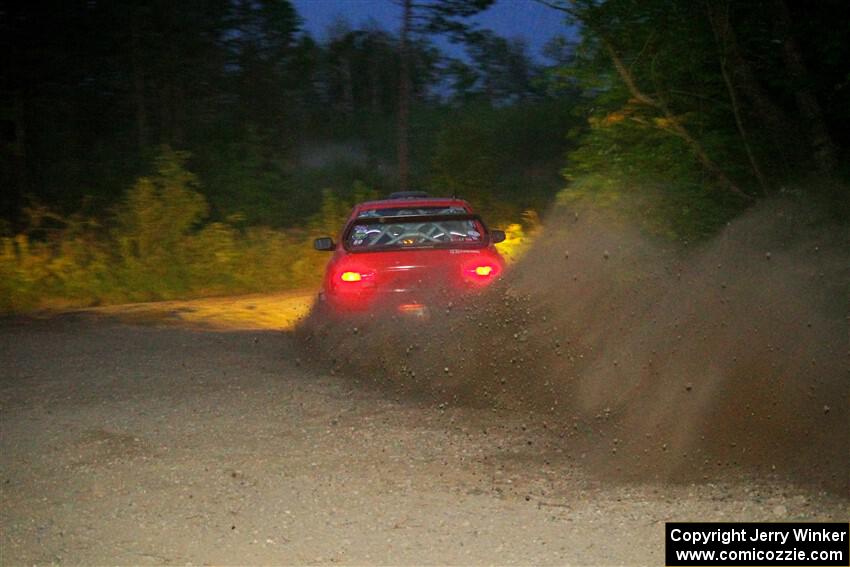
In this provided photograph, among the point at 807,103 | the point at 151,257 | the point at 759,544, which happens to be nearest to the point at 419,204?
the point at 807,103

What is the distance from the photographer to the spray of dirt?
6977mm

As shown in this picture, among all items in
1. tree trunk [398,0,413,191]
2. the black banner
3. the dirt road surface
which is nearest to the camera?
the black banner

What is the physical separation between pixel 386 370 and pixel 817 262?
3752 millimetres

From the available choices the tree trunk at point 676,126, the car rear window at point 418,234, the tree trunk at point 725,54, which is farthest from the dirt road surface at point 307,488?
the tree trunk at point 725,54

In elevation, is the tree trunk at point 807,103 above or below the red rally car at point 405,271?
above

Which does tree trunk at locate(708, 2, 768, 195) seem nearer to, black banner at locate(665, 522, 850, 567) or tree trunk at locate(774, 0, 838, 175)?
tree trunk at locate(774, 0, 838, 175)

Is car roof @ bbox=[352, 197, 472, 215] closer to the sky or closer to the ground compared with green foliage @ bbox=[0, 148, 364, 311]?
closer to the sky

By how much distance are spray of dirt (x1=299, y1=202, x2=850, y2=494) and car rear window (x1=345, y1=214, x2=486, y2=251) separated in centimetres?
77

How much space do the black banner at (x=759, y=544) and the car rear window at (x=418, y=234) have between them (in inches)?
222

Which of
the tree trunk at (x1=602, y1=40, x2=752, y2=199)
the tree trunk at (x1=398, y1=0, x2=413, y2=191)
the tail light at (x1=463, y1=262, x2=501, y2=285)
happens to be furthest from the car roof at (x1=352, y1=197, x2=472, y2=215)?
the tree trunk at (x1=398, y1=0, x2=413, y2=191)

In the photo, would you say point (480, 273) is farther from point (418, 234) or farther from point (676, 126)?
point (676, 126)

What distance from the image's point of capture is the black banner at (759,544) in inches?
204

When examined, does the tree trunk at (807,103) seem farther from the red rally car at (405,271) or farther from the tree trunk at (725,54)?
the red rally car at (405,271)

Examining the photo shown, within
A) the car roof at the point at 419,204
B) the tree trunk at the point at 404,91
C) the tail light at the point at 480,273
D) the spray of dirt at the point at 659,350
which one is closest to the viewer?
the spray of dirt at the point at 659,350
